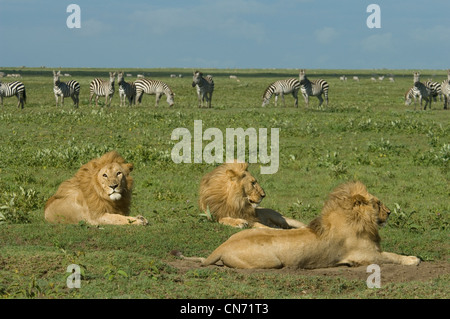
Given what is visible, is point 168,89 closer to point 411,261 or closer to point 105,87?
point 105,87

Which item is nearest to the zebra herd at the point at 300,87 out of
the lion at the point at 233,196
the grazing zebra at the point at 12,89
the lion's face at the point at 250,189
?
the grazing zebra at the point at 12,89

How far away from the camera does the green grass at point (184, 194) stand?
7.79 m

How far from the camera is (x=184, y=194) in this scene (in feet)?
50.1

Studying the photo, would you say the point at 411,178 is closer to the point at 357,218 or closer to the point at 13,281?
the point at 357,218

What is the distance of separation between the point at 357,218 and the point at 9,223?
555cm

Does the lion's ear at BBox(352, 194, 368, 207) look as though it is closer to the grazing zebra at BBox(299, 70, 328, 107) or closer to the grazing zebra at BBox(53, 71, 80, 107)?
the grazing zebra at BBox(53, 71, 80, 107)

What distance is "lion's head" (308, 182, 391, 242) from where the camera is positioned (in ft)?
30.6

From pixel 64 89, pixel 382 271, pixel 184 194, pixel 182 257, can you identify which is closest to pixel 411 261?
pixel 382 271

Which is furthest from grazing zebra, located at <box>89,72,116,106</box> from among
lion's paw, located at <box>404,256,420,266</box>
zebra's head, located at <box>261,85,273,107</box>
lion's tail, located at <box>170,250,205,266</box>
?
lion's paw, located at <box>404,256,420,266</box>

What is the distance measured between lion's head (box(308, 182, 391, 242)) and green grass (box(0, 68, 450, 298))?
1021 mm

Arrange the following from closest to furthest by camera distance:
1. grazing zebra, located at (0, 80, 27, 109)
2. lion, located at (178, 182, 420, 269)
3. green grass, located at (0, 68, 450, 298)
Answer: green grass, located at (0, 68, 450, 298)
lion, located at (178, 182, 420, 269)
grazing zebra, located at (0, 80, 27, 109)

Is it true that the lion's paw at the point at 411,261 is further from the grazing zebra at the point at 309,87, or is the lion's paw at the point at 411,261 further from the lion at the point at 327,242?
the grazing zebra at the point at 309,87

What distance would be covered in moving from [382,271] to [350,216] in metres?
0.81
